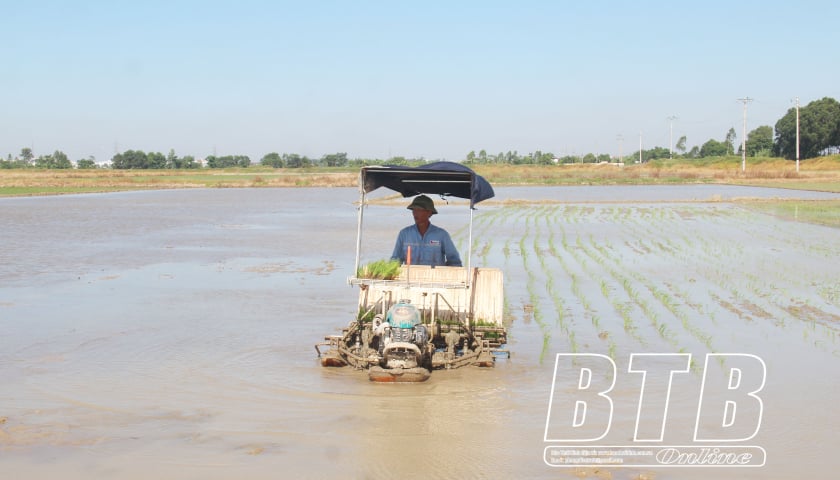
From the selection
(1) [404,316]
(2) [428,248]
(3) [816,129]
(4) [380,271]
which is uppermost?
(3) [816,129]

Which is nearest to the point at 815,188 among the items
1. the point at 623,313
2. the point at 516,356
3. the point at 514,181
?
the point at 514,181

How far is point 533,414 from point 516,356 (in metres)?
1.98

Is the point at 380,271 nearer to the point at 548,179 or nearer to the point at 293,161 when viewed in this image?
the point at 548,179

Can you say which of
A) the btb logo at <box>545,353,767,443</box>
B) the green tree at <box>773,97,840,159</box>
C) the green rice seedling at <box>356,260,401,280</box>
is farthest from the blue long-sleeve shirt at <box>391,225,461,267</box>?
the green tree at <box>773,97,840,159</box>

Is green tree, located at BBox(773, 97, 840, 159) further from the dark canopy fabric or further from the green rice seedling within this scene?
the green rice seedling

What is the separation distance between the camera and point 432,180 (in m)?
9.15

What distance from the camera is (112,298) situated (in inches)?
477

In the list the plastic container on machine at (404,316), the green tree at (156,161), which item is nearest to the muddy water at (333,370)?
the plastic container on machine at (404,316)

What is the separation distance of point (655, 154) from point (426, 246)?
117238 millimetres

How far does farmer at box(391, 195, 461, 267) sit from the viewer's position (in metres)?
8.68

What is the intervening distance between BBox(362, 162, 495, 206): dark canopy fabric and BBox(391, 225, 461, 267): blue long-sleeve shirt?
0.52 metres

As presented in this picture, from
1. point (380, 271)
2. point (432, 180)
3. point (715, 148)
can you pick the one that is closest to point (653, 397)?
point (380, 271)

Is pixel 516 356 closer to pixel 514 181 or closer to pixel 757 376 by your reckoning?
pixel 757 376

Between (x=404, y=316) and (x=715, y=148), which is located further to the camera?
(x=715, y=148)
